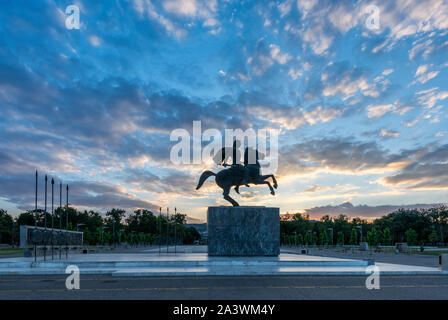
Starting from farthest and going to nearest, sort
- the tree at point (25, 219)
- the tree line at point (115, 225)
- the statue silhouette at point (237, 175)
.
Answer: the tree at point (25, 219) → the tree line at point (115, 225) → the statue silhouette at point (237, 175)

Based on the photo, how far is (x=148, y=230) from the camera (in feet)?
376

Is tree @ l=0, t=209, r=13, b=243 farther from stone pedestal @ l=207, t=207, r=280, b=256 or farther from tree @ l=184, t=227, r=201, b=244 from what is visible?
stone pedestal @ l=207, t=207, r=280, b=256

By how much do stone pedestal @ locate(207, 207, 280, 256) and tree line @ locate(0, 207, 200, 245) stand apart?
65.9 metres

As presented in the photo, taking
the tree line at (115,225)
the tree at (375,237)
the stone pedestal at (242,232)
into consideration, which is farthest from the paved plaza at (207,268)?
the tree line at (115,225)

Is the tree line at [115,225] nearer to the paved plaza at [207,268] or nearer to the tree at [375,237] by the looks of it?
the tree at [375,237]

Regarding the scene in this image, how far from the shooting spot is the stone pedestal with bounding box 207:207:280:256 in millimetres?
23406

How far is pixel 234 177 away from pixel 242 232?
3887mm

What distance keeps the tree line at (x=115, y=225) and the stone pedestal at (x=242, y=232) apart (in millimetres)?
65911

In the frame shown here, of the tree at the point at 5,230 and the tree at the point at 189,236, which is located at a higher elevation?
the tree at the point at 5,230

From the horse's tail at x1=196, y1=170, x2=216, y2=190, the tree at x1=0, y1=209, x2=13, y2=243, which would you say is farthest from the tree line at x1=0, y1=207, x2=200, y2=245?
the horse's tail at x1=196, y1=170, x2=216, y2=190

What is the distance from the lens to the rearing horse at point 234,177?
24500 millimetres

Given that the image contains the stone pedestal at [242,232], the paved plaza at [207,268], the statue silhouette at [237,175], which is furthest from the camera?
the statue silhouette at [237,175]
